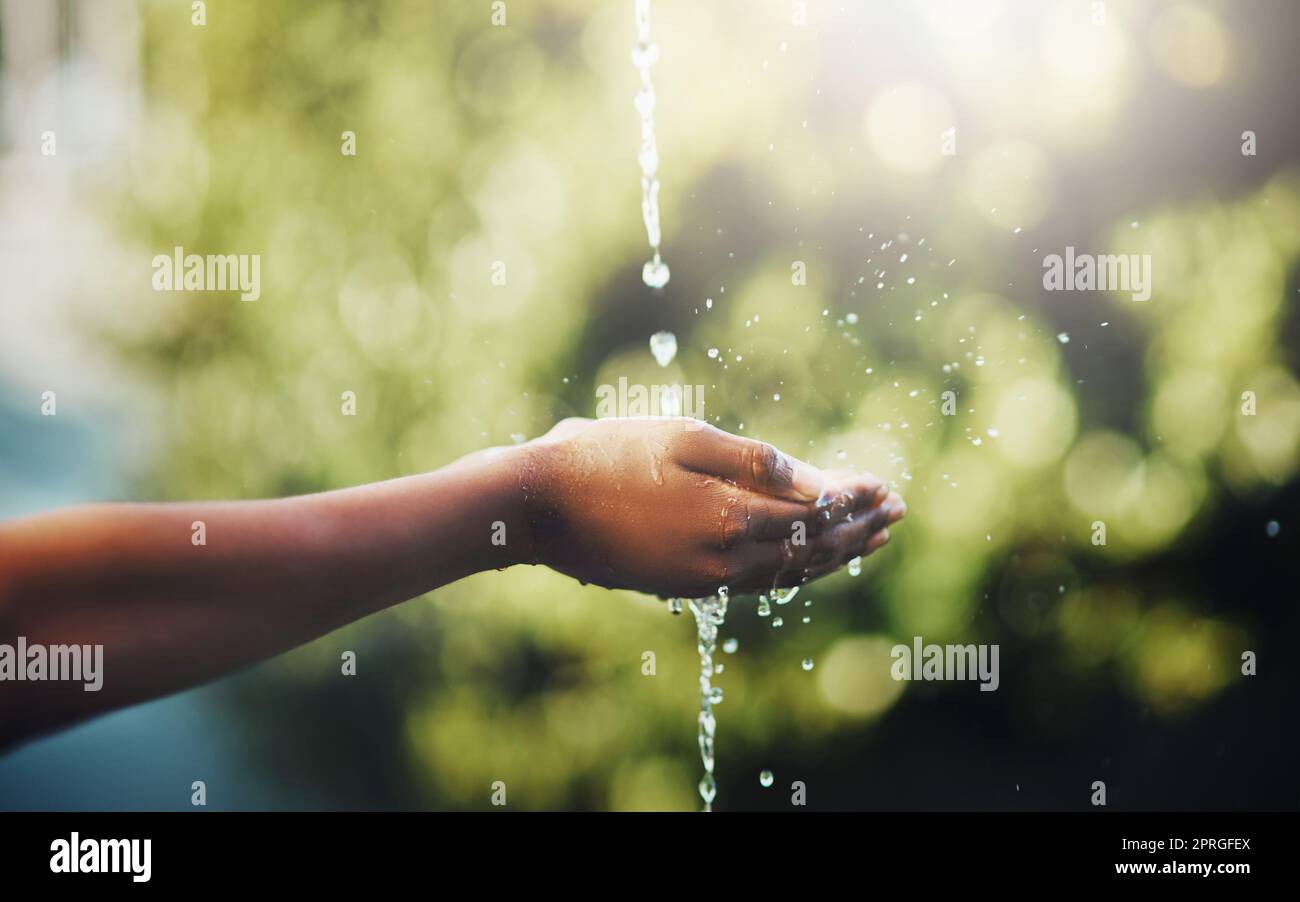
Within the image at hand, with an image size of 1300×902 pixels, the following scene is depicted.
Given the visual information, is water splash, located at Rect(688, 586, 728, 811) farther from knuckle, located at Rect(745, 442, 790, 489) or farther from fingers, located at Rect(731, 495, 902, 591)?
knuckle, located at Rect(745, 442, 790, 489)

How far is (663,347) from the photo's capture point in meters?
1.79

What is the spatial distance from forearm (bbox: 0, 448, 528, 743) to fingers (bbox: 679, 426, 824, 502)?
24 cm

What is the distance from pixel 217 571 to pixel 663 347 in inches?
38.5

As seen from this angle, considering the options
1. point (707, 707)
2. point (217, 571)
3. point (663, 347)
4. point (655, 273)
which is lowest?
point (707, 707)

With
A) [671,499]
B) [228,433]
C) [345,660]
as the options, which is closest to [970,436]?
[671,499]

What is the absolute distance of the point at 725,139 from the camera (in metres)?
1.79

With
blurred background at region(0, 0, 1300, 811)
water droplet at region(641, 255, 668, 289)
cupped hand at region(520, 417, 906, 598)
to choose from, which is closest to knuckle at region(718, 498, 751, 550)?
cupped hand at region(520, 417, 906, 598)

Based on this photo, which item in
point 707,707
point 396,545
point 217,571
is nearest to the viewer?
point 217,571

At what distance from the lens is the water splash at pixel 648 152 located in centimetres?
175

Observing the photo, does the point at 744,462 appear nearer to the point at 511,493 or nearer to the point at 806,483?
the point at 806,483

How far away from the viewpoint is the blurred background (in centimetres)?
168

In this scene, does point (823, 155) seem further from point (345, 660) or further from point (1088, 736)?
point (345, 660)

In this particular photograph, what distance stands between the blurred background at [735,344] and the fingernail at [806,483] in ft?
1.81

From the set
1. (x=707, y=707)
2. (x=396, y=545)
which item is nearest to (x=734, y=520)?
(x=396, y=545)
